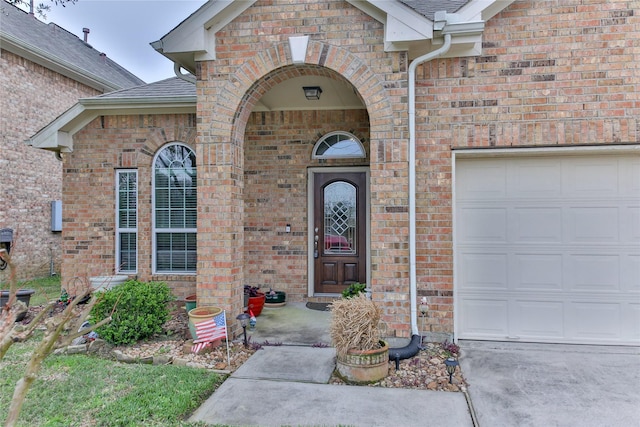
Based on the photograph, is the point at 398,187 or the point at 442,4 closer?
the point at 398,187

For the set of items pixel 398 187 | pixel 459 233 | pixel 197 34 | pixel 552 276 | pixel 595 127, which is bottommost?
pixel 552 276

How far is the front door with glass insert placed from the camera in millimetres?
6855

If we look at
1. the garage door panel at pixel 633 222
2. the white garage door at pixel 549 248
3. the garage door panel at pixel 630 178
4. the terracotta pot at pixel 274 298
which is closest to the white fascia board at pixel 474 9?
the white garage door at pixel 549 248

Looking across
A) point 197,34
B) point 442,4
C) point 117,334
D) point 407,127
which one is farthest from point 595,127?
point 117,334

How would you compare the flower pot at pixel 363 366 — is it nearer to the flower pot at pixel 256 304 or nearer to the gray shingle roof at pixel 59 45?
the flower pot at pixel 256 304

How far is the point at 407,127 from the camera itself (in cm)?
464

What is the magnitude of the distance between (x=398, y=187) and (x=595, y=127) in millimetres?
2435

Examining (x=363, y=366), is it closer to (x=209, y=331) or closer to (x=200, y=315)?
(x=209, y=331)

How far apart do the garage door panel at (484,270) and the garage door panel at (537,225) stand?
1.17ft

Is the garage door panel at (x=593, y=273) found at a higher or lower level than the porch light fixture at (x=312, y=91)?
lower

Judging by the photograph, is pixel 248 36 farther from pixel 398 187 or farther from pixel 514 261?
pixel 514 261

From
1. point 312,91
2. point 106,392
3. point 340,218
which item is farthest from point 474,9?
point 106,392

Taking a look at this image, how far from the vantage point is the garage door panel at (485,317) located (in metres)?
5.02

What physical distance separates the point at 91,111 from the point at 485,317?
23.3ft
